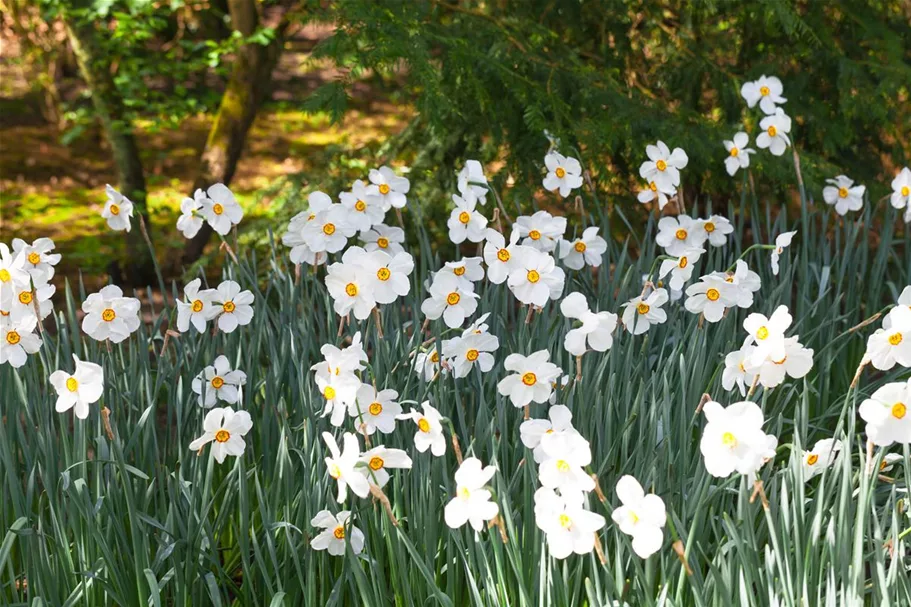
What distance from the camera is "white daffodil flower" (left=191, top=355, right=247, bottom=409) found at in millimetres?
1877

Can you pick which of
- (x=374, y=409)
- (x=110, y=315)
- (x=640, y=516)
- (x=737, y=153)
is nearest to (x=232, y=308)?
(x=110, y=315)

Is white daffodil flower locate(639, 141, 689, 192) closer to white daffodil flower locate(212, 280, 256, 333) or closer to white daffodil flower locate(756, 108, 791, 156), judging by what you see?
white daffodil flower locate(756, 108, 791, 156)

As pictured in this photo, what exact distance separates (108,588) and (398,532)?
0.54 meters

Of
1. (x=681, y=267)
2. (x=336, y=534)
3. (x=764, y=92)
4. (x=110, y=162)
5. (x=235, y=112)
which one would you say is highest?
(x=764, y=92)

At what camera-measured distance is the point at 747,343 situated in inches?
57.6

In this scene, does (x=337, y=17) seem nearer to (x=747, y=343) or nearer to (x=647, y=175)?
(x=647, y=175)

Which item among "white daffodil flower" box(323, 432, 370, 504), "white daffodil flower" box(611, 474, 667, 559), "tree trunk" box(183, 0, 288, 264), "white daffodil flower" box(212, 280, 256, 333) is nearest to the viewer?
"white daffodil flower" box(611, 474, 667, 559)

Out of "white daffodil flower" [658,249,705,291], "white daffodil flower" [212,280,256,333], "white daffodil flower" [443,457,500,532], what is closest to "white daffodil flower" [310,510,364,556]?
"white daffodil flower" [443,457,500,532]

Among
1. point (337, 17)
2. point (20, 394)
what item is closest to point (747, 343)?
point (20, 394)

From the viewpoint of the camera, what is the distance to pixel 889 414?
131 centimetres

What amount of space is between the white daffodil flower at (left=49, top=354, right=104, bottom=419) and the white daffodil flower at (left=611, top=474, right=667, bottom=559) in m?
0.87

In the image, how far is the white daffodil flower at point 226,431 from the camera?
1599mm

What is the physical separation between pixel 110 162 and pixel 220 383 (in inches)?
189

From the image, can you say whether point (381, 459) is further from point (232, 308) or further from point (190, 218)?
point (190, 218)
